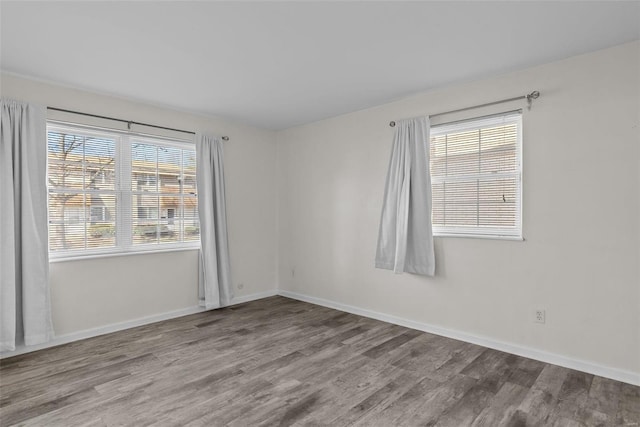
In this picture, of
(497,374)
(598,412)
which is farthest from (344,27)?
(598,412)

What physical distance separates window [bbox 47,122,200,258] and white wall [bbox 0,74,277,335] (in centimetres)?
19

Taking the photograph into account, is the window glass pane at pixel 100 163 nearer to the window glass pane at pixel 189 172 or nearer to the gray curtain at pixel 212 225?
the window glass pane at pixel 189 172

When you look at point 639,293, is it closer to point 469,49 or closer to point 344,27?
point 469,49

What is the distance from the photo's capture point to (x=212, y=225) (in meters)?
4.57

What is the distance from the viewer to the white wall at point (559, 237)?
2709 mm

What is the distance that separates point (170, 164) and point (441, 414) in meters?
3.88

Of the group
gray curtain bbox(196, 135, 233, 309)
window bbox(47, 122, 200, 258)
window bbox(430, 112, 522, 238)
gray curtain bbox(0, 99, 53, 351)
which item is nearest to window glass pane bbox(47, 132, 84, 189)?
window bbox(47, 122, 200, 258)

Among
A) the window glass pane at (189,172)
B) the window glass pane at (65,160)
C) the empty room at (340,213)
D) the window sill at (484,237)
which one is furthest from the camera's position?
the window glass pane at (189,172)

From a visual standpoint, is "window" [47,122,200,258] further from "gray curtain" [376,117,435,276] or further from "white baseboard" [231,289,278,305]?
"gray curtain" [376,117,435,276]

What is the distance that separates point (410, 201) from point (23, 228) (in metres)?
3.71

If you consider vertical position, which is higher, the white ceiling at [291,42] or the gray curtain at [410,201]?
the white ceiling at [291,42]

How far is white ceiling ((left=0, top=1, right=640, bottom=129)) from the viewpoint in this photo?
2238 millimetres

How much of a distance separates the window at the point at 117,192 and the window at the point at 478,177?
302cm

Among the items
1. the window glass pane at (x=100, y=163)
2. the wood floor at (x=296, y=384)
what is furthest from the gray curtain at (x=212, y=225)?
the window glass pane at (x=100, y=163)
